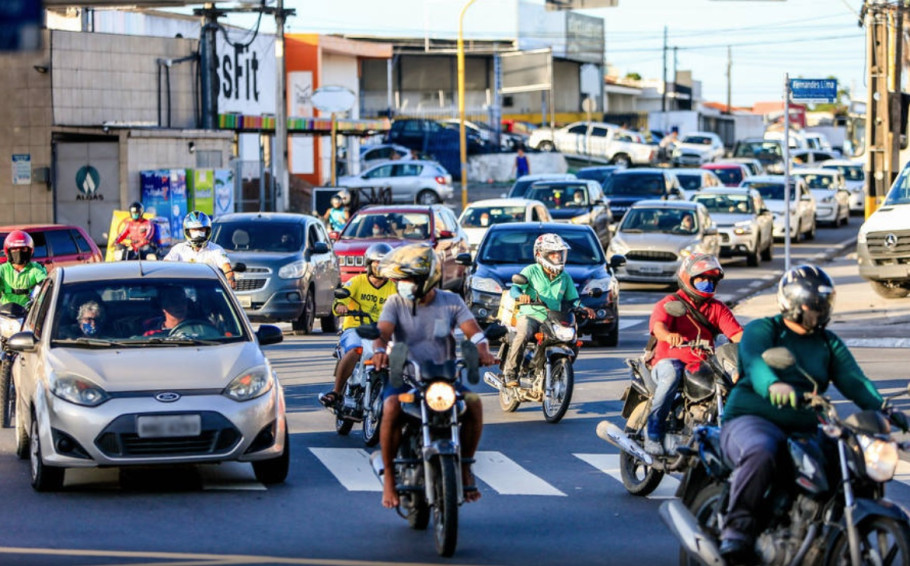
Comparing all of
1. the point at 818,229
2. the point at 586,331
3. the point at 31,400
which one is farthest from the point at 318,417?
the point at 818,229

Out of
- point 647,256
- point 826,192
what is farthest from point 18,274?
point 826,192

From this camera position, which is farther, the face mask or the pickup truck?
the pickup truck

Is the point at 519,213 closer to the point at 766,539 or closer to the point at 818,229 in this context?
the point at 818,229

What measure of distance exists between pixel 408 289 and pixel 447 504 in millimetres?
1448

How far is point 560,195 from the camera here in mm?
36000

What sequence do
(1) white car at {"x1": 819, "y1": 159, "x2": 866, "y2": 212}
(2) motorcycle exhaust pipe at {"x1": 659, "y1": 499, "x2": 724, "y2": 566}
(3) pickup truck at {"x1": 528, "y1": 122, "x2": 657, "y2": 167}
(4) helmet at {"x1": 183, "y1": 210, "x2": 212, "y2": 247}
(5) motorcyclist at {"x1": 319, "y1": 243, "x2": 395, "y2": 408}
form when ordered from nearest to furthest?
1. (2) motorcycle exhaust pipe at {"x1": 659, "y1": 499, "x2": 724, "y2": 566}
2. (5) motorcyclist at {"x1": 319, "y1": 243, "x2": 395, "y2": 408}
3. (4) helmet at {"x1": 183, "y1": 210, "x2": 212, "y2": 247}
4. (1) white car at {"x1": 819, "y1": 159, "x2": 866, "y2": 212}
5. (3) pickup truck at {"x1": 528, "y1": 122, "x2": 657, "y2": 167}

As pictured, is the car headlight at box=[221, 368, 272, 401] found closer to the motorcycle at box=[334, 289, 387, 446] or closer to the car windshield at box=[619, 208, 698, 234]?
the motorcycle at box=[334, 289, 387, 446]

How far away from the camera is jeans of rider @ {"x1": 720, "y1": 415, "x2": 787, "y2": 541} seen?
7.02 m

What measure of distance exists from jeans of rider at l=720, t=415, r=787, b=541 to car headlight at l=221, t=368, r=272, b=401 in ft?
14.1

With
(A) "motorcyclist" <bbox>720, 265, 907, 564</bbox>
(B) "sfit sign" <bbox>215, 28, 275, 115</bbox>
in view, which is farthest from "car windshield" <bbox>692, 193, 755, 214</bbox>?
(A) "motorcyclist" <bbox>720, 265, 907, 564</bbox>

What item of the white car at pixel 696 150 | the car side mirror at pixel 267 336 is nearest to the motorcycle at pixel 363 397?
the car side mirror at pixel 267 336

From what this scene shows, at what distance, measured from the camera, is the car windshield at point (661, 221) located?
3117cm

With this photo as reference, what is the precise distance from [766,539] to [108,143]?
29529mm

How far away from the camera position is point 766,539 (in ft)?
23.5
